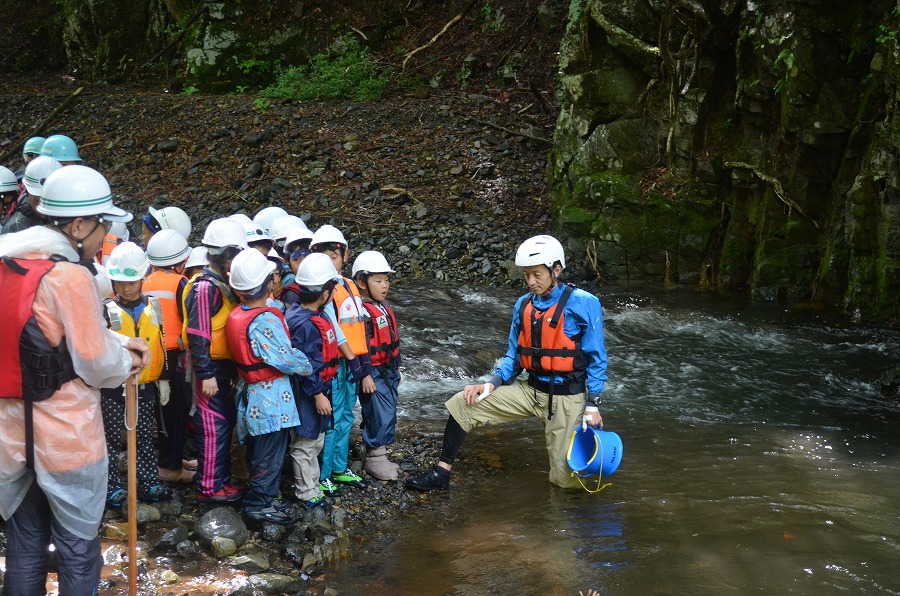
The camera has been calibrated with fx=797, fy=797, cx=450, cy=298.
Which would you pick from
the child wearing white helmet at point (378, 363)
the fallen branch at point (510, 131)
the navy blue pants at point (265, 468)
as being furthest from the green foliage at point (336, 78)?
the navy blue pants at point (265, 468)

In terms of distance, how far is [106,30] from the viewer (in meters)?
20.6

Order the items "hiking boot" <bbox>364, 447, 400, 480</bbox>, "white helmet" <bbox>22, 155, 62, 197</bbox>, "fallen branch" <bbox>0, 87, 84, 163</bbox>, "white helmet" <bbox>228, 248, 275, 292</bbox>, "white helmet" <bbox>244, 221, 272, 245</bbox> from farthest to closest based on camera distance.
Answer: "fallen branch" <bbox>0, 87, 84, 163</bbox>, "white helmet" <bbox>22, 155, 62, 197</bbox>, "white helmet" <bbox>244, 221, 272, 245</bbox>, "hiking boot" <bbox>364, 447, 400, 480</bbox>, "white helmet" <bbox>228, 248, 275, 292</bbox>

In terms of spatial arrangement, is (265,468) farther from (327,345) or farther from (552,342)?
(552,342)

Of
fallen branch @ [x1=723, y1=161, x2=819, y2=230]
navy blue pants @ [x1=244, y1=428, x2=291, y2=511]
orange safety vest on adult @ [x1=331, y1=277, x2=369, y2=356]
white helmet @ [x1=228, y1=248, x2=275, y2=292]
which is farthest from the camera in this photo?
fallen branch @ [x1=723, y1=161, x2=819, y2=230]

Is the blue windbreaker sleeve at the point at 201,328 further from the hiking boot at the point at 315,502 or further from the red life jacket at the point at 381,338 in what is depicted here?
the red life jacket at the point at 381,338

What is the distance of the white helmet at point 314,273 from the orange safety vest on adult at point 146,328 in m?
0.93

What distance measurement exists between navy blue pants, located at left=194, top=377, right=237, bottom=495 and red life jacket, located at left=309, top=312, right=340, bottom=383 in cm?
62

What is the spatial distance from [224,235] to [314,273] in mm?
643

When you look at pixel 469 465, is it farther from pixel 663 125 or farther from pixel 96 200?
pixel 663 125

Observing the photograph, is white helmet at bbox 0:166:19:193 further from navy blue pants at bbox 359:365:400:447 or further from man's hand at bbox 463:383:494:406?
man's hand at bbox 463:383:494:406

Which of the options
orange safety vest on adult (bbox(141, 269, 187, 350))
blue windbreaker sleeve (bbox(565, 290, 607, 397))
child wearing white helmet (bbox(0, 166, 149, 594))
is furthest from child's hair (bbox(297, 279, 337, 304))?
child wearing white helmet (bbox(0, 166, 149, 594))

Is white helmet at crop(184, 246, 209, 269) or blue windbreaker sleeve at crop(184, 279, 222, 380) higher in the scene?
white helmet at crop(184, 246, 209, 269)

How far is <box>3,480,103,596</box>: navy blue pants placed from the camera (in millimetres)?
3369

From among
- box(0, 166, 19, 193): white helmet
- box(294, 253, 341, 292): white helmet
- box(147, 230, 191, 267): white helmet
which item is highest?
box(0, 166, 19, 193): white helmet
